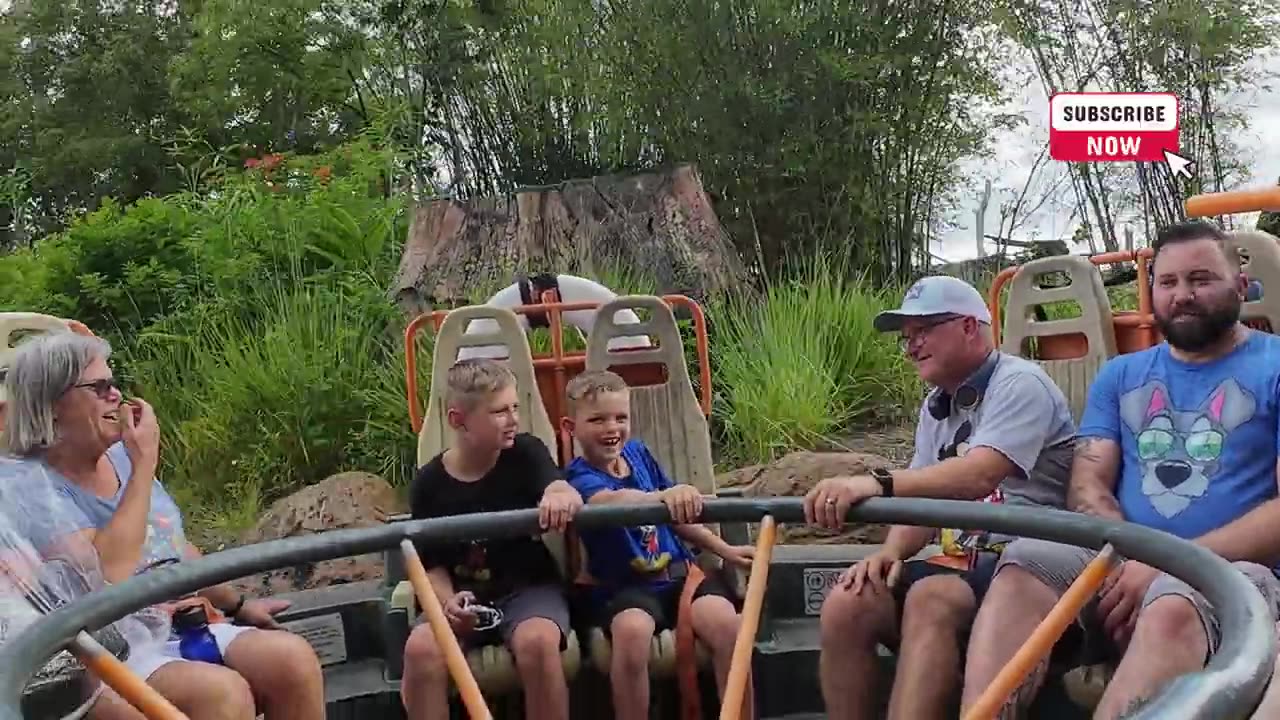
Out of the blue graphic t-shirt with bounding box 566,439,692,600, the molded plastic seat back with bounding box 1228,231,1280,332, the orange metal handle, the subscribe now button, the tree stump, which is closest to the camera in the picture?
the orange metal handle

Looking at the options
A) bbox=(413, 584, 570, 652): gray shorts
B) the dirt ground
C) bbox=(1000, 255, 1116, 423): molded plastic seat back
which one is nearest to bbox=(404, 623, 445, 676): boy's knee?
bbox=(413, 584, 570, 652): gray shorts

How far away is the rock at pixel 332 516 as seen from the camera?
3.63 metres

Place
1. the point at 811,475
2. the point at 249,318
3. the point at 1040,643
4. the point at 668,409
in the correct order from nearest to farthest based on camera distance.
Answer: the point at 1040,643 → the point at 668,409 → the point at 811,475 → the point at 249,318

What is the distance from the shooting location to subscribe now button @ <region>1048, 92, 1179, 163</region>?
6.39 metres

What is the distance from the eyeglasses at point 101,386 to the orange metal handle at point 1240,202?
1.80 meters

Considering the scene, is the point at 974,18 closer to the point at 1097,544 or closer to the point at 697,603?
the point at 697,603

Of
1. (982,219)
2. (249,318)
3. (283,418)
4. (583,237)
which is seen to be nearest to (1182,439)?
(283,418)

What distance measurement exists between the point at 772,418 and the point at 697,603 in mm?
2501

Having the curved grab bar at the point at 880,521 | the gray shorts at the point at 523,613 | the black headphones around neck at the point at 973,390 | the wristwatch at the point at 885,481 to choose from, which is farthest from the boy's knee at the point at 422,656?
the black headphones around neck at the point at 973,390

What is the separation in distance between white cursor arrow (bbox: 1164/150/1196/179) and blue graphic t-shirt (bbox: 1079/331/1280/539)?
15.5ft

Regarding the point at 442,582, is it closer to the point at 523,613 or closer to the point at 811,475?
the point at 523,613

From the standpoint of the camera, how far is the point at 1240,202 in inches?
79.5

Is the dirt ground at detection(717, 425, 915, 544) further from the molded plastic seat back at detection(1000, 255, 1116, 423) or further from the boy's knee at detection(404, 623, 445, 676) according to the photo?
the boy's knee at detection(404, 623, 445, 676)

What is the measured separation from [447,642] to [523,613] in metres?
0.85
